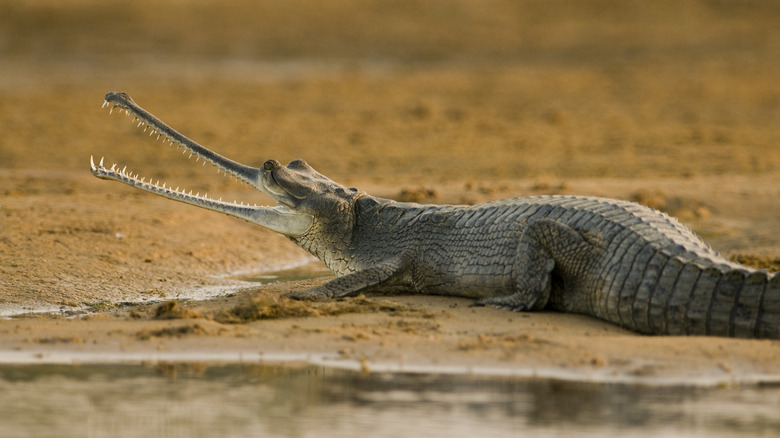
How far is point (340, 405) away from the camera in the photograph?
4500 millimetres

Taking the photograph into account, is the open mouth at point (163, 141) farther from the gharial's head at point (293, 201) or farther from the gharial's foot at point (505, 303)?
the gharial's foot at point (505, 303)

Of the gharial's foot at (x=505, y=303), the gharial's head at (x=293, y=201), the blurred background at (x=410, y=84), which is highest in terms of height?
the blurred background at (x=410, y=84)

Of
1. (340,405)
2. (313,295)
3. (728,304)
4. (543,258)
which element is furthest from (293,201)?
(728,304)

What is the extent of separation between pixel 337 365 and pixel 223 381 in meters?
0.56

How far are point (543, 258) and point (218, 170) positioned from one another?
2.12m

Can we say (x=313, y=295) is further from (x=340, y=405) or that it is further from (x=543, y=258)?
(x=340, y=405)

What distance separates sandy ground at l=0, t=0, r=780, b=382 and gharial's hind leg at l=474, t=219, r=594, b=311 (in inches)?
5.8

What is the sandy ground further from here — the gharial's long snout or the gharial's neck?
the gharial's long snout

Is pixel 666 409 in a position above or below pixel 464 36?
below

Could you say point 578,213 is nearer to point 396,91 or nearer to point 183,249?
point 183,249

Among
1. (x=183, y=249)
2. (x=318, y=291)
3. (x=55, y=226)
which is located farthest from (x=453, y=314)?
(x=55, y=226)

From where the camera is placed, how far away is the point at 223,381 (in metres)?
4.87

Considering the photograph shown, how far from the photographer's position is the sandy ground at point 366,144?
5.60 meters

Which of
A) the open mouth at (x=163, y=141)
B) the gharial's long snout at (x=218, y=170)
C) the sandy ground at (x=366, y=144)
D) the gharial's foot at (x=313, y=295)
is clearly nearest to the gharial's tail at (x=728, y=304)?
the sandy ground at (x=366, y=144)
